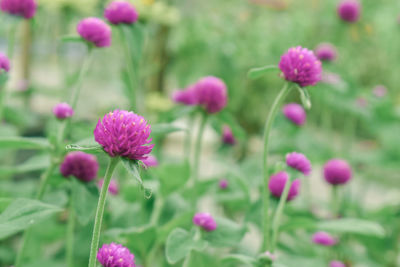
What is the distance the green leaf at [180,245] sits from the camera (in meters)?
0.54

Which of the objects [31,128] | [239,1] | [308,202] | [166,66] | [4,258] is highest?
[239,1]

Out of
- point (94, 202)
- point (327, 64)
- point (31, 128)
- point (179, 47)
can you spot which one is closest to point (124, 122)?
point (94, 202)

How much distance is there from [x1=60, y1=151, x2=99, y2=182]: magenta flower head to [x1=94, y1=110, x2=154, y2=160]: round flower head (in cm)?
24

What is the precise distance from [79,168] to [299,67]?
32 cm

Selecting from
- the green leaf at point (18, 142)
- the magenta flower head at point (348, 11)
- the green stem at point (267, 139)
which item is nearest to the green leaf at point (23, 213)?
the green leaf at point (18, 142)

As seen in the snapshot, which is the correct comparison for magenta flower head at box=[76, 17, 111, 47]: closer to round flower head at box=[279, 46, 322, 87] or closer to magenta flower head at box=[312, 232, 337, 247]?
round flower head at box=[279, 46, 322, 87]

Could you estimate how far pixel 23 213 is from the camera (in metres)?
0.47

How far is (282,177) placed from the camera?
0.71 meters

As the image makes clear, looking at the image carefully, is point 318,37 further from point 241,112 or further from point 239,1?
point 241,112

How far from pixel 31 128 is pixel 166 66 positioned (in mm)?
994

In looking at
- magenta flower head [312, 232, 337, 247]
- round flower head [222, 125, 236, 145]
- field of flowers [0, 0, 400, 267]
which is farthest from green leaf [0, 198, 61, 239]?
round flower head [222, 125, 236, 145]

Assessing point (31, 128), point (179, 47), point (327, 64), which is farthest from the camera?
point (179, 47)

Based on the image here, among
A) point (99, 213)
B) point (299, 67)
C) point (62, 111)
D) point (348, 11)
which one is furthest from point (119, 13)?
point (348, 11)

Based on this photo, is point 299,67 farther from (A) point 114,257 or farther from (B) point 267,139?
(A) point 114,257
